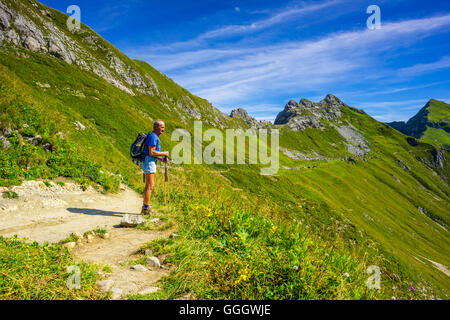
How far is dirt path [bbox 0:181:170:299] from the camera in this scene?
4895 millimetres

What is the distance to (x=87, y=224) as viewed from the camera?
8.12 meters

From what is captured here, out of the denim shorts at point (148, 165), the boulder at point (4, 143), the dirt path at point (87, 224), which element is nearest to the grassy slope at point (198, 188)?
the boulder at point (4, 143)

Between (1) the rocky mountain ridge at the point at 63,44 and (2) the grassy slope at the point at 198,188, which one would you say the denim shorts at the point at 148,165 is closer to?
(2) the grassy slope at the point at 198,188

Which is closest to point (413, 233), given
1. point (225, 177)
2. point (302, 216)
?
point (302, 216)

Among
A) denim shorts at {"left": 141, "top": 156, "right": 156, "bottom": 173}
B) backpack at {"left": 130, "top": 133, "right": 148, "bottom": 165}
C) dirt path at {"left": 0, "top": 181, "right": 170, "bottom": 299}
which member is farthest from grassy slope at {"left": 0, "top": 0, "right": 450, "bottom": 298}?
backpack at {"left": 130, "top": 133, "right": 148, "bottom": 165}

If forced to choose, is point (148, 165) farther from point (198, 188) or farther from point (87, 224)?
point (198, 188)

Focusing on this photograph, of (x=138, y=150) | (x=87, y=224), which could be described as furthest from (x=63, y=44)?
(x=87, y=224)

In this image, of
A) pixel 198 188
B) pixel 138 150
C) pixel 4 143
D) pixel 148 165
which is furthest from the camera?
pixel 198 188

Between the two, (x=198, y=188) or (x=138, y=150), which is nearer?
(x=138, y=150)

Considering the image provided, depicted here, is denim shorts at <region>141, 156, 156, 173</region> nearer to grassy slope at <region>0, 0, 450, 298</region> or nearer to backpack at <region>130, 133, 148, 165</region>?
backpack at <region>130, 133, 148, 165</region>

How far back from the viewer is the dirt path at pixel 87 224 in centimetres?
489
